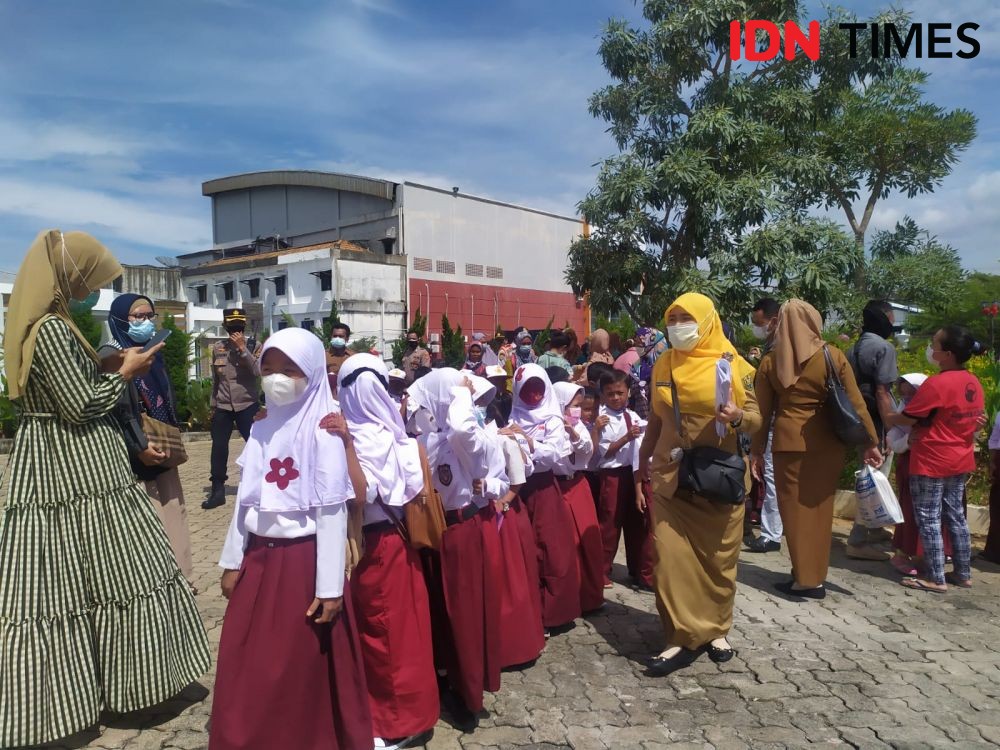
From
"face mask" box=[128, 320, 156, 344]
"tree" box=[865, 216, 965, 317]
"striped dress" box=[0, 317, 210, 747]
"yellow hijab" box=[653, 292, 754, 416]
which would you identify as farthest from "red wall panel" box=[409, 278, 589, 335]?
"striped dress" box=[0, 317, 210, 747]

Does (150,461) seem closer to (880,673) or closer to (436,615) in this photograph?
(436,615)

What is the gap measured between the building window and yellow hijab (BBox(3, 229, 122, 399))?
27.2 metres

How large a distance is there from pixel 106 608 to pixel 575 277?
337 inches

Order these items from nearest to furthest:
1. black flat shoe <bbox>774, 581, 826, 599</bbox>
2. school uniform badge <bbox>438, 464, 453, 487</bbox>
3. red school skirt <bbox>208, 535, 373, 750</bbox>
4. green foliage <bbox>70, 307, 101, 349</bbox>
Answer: red school skirt <bbox>208, 535, 373, 750</bbox>, school uniform badge <bbox>438, 464, 453, 487</bbox>, black flat shoe <bbox>774, 581, 826, 599</bbox>, green foliage <bbox>70, 307, 101, 349</bbox>

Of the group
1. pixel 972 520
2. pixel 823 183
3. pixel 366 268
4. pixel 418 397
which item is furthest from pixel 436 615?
pixel 366 268

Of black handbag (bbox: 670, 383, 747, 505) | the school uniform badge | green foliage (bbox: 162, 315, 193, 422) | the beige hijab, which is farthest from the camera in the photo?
green foliage (bbox: 162, 315, 193, 422)

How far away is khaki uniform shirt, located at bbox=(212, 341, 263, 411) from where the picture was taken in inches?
292

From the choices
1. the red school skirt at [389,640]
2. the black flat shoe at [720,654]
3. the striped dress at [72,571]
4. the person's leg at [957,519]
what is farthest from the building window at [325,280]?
the red school skirt at [389,640]

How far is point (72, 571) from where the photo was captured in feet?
10.3

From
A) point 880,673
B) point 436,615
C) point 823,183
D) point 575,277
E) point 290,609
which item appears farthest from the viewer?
point 575,277

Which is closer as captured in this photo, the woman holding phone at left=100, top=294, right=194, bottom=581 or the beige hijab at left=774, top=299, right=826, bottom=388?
the woman holding phone at left=100, top=294, right=194, bottom=581

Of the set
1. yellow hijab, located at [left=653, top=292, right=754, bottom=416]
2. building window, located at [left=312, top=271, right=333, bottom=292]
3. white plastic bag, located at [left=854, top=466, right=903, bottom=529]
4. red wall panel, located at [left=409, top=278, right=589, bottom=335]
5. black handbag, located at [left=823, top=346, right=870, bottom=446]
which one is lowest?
white plastic bag, located at [left=854, top=466, right=903, bottom=529]

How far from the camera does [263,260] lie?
33.5 meters

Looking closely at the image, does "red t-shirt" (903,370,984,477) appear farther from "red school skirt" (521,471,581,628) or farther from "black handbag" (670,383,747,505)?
"red school skirt" (521,471,581,628)
